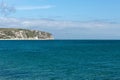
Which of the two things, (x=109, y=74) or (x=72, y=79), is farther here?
(x=109, y=74)

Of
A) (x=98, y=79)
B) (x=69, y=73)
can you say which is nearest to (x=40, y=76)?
(x=69, y=73)

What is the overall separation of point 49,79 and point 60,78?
82.6 inches

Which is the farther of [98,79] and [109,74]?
[109,74]

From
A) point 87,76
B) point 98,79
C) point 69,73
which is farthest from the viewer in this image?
point 69,73

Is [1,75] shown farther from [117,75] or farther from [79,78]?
[117,75]

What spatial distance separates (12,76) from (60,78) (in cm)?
904

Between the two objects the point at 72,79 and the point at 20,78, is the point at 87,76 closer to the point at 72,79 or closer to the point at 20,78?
the point at 72,79

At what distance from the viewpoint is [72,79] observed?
55.8 m

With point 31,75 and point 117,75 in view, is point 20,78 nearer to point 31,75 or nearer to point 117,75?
point 31,75

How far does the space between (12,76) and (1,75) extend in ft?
9.11

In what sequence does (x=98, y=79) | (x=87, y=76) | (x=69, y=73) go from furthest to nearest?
1. (x=69, y=73)
2. (x=87, y=76)
3. (x=98, y=79)

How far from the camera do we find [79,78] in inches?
2233

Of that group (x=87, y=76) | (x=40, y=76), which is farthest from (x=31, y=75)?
(x=87, y=76)

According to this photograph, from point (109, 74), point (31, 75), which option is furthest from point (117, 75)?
point (31, 75)
